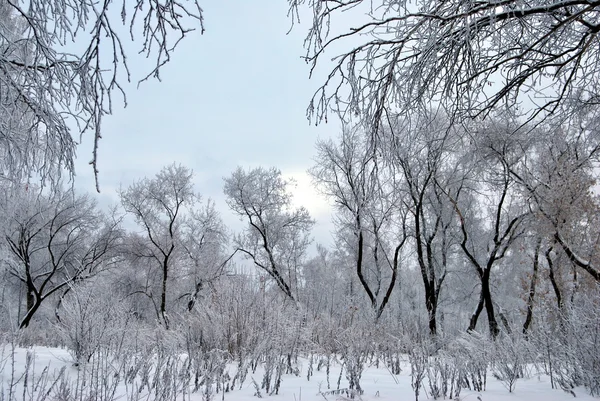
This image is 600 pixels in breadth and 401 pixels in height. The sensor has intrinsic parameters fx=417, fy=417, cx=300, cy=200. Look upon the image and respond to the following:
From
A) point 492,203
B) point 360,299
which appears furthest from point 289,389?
point 492,203

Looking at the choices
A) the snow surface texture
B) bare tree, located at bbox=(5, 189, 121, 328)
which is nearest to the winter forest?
the snow surface texture

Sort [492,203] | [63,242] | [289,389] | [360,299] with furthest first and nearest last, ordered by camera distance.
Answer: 1. [63,242]
2. [492,203]
3. [360,299]
4. [289,389]

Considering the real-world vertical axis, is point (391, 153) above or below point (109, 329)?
above

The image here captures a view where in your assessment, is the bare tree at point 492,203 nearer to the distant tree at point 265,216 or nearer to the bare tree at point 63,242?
the distant tree at point 265,216

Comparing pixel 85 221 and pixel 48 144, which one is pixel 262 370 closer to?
pixel 48 144

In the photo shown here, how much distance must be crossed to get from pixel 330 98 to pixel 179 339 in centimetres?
422

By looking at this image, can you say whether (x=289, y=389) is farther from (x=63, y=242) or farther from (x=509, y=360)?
(x=63, y=242)

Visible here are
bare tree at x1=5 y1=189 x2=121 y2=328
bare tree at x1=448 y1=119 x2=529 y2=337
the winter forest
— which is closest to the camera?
the winter forest

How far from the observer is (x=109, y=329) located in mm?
5434

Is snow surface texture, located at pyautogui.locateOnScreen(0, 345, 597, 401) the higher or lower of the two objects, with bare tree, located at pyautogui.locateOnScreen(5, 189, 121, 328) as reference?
lower

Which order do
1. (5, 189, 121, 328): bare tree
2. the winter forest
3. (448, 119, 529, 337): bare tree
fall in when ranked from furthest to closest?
(5, 189, 121, 328): bare tree → (448, 119, 529, 337): bare tree → the winter forest

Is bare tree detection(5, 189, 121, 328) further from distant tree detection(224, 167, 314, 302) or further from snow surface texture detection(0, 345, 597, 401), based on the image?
snow surface texture detection(0, 345, 597, 401)

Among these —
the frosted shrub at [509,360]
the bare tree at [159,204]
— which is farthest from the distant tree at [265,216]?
the frosted shrub at [509,360]

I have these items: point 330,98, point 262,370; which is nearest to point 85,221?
point 262,370
